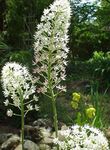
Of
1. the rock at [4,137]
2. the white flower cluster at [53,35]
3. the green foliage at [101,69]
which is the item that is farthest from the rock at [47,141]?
the green foliage at [101,69]

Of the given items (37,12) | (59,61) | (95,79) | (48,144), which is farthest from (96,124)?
(37,12)

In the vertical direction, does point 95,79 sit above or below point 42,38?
above

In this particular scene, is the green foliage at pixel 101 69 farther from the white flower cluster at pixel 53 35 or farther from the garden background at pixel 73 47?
the white flower cluster at pixel 53 35

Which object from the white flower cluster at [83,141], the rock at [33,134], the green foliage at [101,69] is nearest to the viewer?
the white flower cluster at [83,141]

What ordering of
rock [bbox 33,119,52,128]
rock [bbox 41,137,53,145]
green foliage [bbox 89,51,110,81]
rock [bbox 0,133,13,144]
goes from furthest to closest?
green foliage [bbox 89,51,110,81]
rock [bbox 33,119,52,128]
rock [bbox 0,133,13,144]
rock [bbox 41,137,53,145]

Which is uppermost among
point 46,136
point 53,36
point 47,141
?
point 46,136

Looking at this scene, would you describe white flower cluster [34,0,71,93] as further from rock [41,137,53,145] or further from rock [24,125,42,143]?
rock [24,125,42,143]

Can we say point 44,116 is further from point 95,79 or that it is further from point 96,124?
point 95,79

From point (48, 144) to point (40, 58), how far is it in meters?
3.62

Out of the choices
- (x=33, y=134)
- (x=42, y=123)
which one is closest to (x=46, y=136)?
(x=33, y=134)

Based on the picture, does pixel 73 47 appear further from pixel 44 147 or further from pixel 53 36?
pixel 53 36

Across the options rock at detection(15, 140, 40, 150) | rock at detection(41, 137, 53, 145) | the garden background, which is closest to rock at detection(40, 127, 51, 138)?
rock at detection(41, 137, 53, 145)

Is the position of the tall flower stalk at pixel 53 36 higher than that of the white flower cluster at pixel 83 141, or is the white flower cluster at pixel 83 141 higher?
the tall flower stalk at pixel 53 36

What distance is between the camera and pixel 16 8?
660 inches
